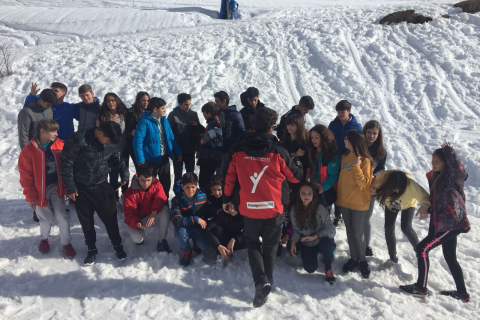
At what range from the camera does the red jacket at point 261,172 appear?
3251 mm

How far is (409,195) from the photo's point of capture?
3779mm

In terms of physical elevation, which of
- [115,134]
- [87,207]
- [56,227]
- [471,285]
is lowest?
[56,227]

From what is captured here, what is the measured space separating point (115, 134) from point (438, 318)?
3.97 m

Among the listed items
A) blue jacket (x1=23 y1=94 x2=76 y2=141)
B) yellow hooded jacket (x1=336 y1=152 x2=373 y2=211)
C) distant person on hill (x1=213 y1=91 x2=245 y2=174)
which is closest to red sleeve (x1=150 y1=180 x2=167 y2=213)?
distant person on hill (x1=213 y1=91 x2=245 y2=174)

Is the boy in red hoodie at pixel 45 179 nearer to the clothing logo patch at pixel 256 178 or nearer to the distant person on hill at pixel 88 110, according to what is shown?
the distant person on hill at pixel 88 110

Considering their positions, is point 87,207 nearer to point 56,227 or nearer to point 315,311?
point 56,227

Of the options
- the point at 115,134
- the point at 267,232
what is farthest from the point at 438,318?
the point at 115,134

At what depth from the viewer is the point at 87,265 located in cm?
407

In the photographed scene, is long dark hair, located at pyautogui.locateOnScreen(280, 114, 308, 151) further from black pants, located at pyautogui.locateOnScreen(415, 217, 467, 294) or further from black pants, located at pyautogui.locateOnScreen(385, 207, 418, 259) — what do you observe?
black pants, located at pyautogui.locateOnScreen(415, 217, 467, 294)

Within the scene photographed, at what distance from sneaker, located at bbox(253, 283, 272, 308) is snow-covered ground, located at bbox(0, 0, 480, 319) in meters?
0.11

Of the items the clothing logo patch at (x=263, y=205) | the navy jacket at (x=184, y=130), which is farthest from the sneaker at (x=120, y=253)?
the clothing logo patch at (x=263, y=205)

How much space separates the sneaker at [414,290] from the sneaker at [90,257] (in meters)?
3.71

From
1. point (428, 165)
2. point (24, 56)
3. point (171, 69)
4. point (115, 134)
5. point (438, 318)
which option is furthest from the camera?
point (24, 56)

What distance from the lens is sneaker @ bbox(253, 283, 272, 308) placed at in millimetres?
3365
